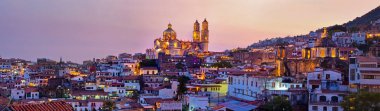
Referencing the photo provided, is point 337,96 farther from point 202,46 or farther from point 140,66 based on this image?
point 202,46

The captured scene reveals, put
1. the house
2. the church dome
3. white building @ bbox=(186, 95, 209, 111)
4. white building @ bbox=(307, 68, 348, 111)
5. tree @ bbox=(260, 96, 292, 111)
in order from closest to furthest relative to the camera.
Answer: tree @ bbox=(260, 96, 292, 111)
white building @ bbox=(307, 68, 348, 111)
white building @ bbox=(186, 95, 209, 111)
the house
the church dome

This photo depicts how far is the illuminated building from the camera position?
73.9 meters

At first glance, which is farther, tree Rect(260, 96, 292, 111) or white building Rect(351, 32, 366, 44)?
white building Rect(351, 32, 366, 44)

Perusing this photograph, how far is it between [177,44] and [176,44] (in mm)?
292

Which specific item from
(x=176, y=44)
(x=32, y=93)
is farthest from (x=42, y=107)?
(x=176, y=44)

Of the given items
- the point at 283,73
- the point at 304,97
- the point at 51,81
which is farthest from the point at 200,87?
the point at 51,81

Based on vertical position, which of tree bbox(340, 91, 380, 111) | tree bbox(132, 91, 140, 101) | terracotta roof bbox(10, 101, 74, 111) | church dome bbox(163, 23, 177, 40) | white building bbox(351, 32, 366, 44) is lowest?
tree bbox(132, 91, 140, 101)

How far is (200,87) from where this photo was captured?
3253cm

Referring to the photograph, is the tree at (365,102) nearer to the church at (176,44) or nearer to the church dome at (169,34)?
the church at (176,44)

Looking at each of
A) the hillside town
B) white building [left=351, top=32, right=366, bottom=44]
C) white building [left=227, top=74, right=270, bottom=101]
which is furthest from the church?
white building [left=227, top=74, right=270, bottom=101]

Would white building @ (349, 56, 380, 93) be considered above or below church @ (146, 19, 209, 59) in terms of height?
below

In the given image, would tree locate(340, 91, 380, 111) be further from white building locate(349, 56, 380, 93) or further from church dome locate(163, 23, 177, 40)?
church dome locate(163, 23, 177, 40)

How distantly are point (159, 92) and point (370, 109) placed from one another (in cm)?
1679

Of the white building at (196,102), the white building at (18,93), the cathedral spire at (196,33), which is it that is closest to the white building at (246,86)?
the white building at (196,102)
